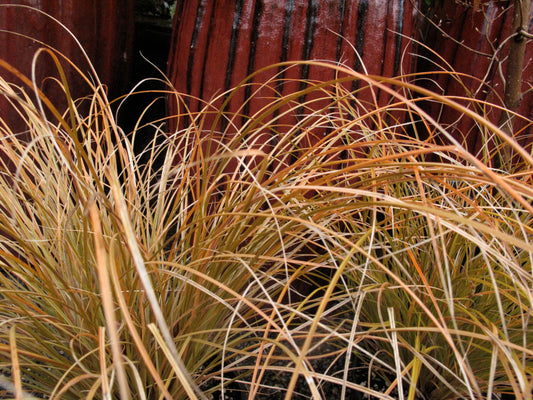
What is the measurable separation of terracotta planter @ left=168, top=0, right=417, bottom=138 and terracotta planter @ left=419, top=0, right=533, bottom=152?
0.61ft

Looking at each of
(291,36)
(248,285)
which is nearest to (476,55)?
(291,36)

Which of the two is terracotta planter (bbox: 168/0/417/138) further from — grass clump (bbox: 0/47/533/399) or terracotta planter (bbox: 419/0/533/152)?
grass clump (bbox: 0/47/533/399)

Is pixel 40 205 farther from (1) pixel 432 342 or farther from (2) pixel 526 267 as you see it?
(2) pixel 526 267

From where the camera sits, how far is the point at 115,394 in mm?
635

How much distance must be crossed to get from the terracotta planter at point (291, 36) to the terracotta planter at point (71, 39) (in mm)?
366

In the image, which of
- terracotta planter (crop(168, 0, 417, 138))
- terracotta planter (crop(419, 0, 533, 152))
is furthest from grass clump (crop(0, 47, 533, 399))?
terracotta planter (crop(419, 0, 533, 152))

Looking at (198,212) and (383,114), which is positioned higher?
(383,114)

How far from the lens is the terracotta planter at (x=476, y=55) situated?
124 cm

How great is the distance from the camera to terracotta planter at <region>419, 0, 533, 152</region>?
1236 mm

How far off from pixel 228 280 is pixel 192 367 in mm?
135

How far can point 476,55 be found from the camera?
1297 mm

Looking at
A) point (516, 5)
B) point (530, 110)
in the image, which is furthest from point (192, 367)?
point (530, 110)

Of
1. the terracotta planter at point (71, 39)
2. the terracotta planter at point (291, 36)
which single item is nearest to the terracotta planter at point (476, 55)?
the terracotta planter at point (291, 36)

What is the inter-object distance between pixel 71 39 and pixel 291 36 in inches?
24.3
